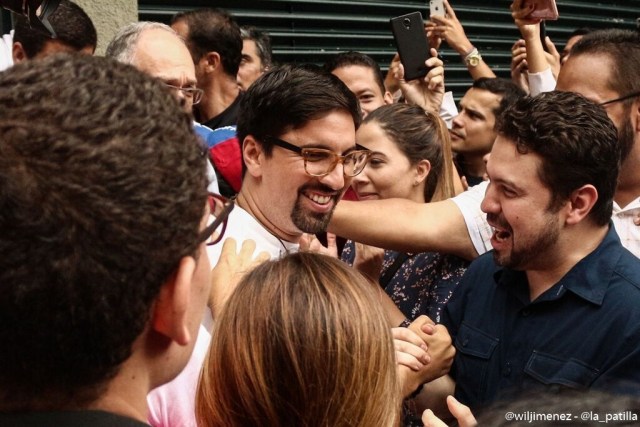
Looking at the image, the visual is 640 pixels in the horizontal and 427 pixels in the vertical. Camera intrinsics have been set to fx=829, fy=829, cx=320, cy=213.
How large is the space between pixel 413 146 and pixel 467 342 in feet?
4.35

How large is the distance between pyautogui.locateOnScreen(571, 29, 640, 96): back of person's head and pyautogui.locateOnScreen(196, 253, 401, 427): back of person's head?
193 cm

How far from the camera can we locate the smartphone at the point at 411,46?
492cm

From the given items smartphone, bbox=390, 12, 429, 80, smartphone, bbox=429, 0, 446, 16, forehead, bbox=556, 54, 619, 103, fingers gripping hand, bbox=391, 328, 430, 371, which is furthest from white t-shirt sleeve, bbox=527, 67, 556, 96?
fingers gripping hand, bbox=391, 328, 430, 371

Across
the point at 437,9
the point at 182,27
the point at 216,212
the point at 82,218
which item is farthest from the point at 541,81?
the point at 82,218

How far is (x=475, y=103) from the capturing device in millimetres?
5477

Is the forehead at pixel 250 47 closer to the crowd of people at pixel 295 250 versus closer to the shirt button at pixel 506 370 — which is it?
the crowd of people at pixel 295 250

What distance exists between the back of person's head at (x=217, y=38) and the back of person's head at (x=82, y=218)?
3704mm

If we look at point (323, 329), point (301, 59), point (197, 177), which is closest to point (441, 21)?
point (301, 59)

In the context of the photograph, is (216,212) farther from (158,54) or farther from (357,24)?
(357,24)

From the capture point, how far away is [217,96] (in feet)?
15.7

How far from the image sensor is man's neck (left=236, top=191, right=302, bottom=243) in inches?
109

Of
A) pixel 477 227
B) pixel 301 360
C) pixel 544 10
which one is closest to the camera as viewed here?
pixel 301 360

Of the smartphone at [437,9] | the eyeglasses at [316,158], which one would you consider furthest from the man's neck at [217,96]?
the eyeglasses at [316,158]

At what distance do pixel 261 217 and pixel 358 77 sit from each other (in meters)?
2.77
